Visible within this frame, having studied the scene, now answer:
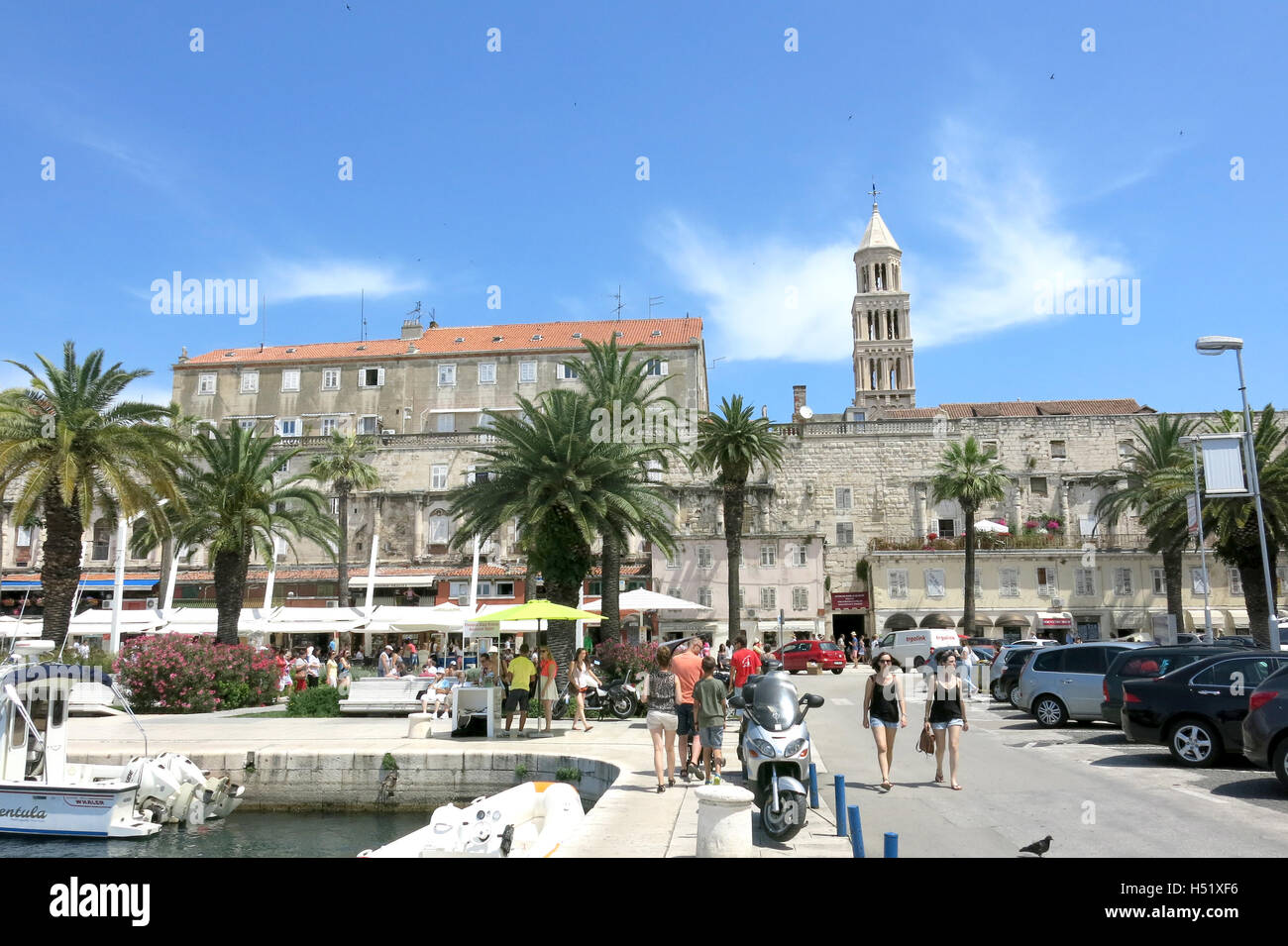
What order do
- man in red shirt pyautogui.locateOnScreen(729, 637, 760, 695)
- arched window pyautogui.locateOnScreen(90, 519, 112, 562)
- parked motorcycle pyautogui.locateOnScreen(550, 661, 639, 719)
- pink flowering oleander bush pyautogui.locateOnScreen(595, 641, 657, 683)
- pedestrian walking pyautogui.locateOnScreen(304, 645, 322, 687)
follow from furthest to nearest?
arched window pyautogui.locateOnScreen(90, 519, 112, 562)
pedestrian walking pyautogui.locateOnScreen(304, 645, 322, 687)
pink flowering oleander bush pyautogui.locateOnScreen(595, 641, 657, 683)
parked motorcycle pyautogui.locateOnScreen(550, 661, 639, 719)
man in red shirt pyautogui.locateOnScreen(729, 637, 760, 695)

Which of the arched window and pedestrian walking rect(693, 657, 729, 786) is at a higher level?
the arched window

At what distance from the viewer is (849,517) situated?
2260 inches

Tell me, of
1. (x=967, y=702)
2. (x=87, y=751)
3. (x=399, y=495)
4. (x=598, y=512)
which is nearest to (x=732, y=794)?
(x=87, y=751)

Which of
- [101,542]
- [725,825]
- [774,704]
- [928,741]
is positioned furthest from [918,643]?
[101,542]

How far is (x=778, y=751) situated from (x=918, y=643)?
88.9 ft

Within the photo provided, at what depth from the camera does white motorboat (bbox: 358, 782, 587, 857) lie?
8586 mm

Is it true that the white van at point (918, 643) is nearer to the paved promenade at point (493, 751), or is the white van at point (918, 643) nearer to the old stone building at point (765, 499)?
the old stone building at point (765, 499)

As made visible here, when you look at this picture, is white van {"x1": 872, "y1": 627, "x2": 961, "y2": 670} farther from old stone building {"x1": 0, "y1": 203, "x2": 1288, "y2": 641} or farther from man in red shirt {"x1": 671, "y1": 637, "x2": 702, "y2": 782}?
man in red shirt {"x1": 671, "y1": 637, "x2": 702, "y2": 782}

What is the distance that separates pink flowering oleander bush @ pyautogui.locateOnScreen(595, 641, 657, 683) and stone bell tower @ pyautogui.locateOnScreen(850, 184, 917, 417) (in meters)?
79.9

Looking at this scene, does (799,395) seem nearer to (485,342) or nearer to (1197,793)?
(485,342)

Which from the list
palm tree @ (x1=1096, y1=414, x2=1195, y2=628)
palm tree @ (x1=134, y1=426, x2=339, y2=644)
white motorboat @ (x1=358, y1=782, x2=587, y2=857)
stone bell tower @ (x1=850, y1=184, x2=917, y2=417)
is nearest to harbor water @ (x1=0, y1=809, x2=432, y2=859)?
white motorboat @ (x1=358, y1=782, x2=587, y2=857)

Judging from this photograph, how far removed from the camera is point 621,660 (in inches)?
954
